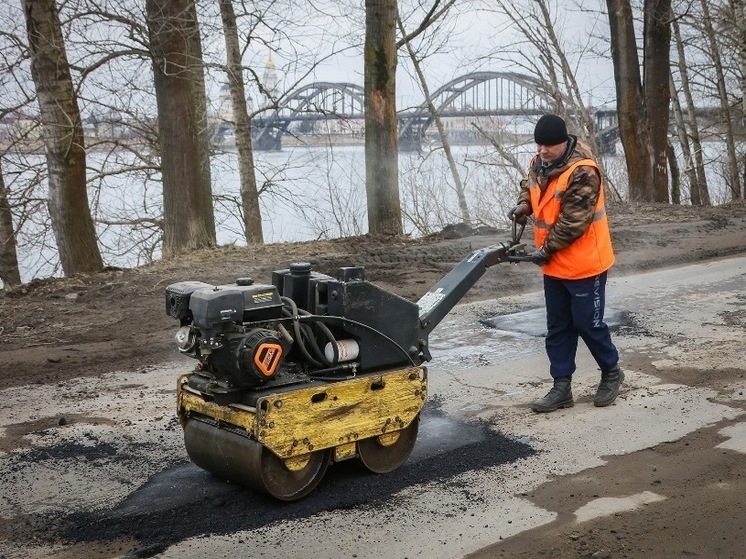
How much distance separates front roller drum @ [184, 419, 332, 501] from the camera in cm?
449

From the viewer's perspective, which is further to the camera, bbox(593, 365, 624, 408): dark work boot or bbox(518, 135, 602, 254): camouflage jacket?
bbox(593, 365, 624, 408): dark work boot

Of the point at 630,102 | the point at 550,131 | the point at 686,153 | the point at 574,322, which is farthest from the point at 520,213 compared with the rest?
the point at 686,153

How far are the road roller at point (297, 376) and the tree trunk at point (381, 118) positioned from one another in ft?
29.7

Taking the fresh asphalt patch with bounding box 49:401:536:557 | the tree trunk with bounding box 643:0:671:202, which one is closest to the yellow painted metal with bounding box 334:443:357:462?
the fresh asphalt patch with bounding box 49:401:536:557

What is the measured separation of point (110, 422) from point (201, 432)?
140cm

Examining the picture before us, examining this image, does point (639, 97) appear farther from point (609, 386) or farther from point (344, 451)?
point (344, 451)

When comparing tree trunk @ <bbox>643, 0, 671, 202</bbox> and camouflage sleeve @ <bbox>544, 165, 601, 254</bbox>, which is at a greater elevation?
tree trunk @ <bbox>643, 0, 671, 202</bbox>

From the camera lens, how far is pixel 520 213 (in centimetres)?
612

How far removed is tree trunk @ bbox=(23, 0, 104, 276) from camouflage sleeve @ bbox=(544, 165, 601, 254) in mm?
8174

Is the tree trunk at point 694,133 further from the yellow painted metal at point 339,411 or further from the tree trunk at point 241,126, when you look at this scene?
the yellow painted metal at point 339,411

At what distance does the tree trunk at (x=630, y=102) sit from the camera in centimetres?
1852

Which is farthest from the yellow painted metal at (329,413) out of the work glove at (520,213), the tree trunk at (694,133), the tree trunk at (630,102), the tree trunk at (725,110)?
the tree trunk at (694,133)

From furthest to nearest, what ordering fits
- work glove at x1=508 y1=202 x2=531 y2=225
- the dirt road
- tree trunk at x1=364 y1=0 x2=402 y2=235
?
tree trunk at x1=364 y1=0 x2=402 y2=235 → work glove at x1=508 y1=202 x2=531 y2=225 → the dirt road

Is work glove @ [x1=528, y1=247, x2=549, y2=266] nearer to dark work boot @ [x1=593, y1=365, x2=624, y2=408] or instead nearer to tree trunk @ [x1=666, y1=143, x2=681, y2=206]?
dark work boot @ [x1=593, y1=365, x2=624, y2=408]
